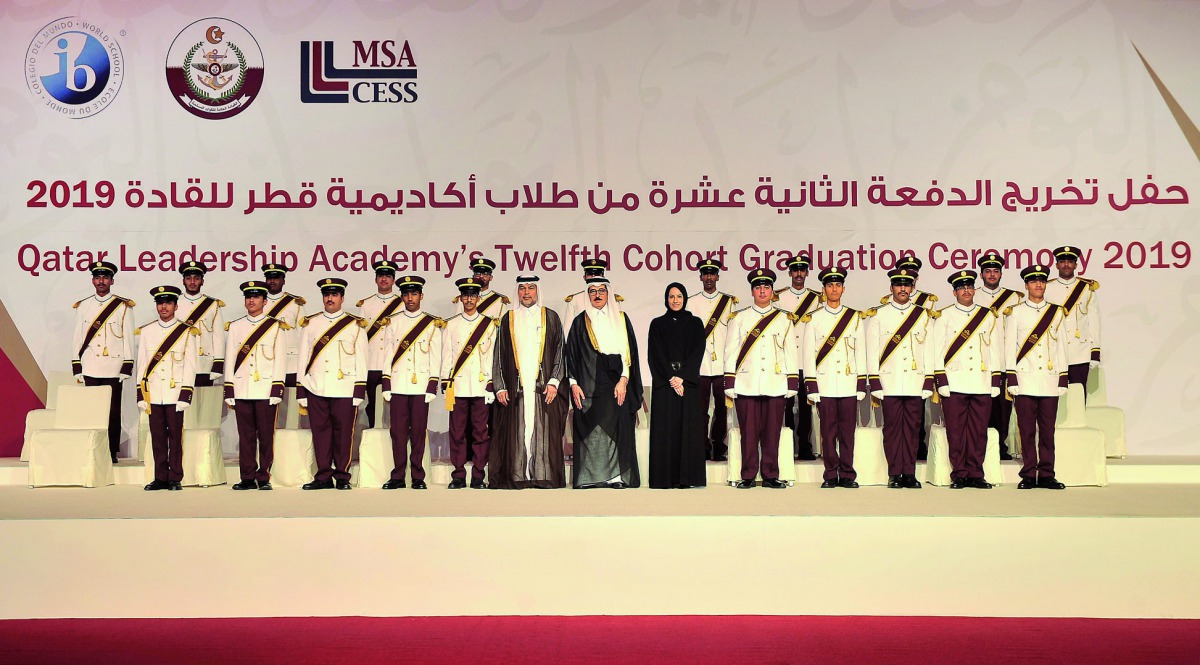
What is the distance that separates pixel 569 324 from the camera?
6.56 meters

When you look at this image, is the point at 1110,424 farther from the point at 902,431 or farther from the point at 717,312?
the point at 717,312

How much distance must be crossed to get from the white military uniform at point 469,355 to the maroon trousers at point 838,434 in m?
2.14

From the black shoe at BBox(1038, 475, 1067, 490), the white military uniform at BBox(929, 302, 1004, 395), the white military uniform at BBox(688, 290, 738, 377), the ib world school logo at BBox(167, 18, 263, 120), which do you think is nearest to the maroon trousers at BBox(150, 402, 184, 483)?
the ib world school logo at BBox(167, 18, 263, 120)

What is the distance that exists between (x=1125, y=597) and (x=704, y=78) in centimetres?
528

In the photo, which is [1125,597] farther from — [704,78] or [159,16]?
[159,16]

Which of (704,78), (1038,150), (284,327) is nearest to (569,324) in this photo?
(284,327)

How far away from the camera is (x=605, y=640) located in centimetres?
452

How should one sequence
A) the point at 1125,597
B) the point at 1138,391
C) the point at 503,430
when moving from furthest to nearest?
1. the point at 1138,391
2. the point at 503,430
3. the point at 1125,597

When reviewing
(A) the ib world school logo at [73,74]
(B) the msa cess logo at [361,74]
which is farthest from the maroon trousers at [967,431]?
(A) the ib world school logo at [73,74]

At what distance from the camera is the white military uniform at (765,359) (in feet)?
20.9

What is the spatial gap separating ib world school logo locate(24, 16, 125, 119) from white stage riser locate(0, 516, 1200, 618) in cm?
486

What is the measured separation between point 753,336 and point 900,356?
922 millimetres

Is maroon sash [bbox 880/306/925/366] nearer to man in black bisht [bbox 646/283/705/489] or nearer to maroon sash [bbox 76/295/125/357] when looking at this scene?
man in black bisht [bbox 646/283/705/489]

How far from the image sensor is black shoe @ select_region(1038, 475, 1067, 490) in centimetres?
624
